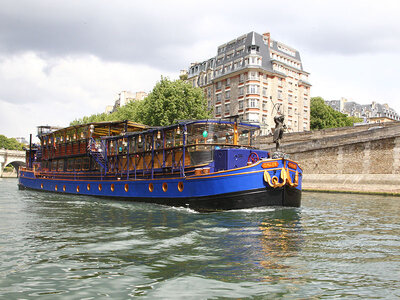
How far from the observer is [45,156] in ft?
117

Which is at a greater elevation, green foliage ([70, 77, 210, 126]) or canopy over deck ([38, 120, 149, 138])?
green foliage ([70, 77, 210, 126])

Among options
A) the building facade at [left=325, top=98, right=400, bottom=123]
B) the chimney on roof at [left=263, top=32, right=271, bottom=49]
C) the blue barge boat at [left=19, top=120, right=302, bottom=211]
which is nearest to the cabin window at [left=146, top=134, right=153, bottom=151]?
the blue barge boat at [left=19, top=120, right=302, bottom=211]

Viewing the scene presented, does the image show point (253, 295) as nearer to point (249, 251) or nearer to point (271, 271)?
point (271, 271)

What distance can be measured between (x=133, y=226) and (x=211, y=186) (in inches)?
191

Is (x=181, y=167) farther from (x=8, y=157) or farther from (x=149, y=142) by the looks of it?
(x=8, y=157)

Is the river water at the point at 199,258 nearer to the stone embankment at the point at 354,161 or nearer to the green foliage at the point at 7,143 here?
the stone embankment at the point at 354,161

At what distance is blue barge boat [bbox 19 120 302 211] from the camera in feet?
54.1

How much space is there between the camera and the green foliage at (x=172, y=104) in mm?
50031

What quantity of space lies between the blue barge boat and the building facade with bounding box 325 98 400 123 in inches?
3947

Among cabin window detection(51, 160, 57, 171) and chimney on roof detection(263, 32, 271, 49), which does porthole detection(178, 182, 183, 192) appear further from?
chimney on roof detection(263, 32, 271, 49)

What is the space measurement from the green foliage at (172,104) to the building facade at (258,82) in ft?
21.0

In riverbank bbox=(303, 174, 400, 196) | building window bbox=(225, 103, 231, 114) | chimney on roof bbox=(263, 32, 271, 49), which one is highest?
chimney on roof bbox=(263, 32, 271, 49)

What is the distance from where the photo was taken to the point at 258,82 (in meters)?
61.7

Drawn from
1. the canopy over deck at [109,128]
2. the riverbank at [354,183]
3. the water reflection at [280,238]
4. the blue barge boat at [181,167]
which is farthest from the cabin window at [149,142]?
the riverbank at [354,183]
